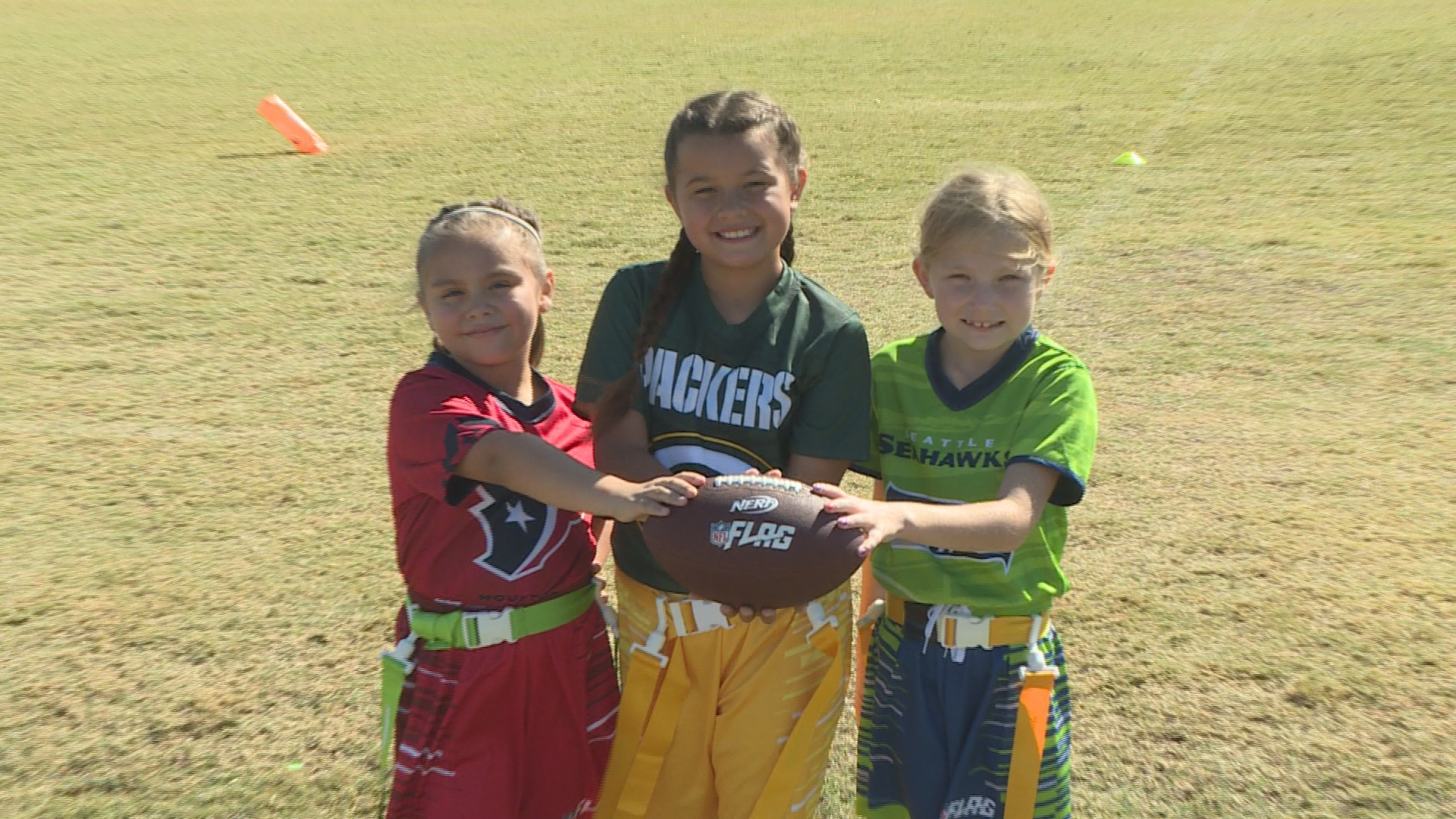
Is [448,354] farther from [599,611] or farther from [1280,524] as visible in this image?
[1280,524]

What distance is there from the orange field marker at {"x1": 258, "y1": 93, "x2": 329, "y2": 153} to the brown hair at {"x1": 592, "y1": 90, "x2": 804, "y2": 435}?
855cm

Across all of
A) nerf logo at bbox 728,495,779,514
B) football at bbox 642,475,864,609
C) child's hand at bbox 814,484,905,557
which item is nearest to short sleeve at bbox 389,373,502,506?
football at bbox 642,475,864,609

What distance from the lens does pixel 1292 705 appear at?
12.0 ft

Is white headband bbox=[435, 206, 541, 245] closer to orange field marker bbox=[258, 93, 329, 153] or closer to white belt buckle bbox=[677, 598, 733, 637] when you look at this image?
white belt buckle bbox=[677, 598, 733, 637]

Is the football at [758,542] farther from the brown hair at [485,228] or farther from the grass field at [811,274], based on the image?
the grass field at [811,274]

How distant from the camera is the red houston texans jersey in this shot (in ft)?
8.65

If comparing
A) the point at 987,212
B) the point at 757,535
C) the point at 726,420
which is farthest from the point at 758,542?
the point at 987,212

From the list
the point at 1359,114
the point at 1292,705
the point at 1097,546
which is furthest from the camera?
the point at 1359,114

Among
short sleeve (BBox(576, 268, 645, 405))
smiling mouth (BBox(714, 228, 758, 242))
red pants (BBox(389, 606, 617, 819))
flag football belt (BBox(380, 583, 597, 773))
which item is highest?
smiling mouth (BBox(714, 228, 758, 242))

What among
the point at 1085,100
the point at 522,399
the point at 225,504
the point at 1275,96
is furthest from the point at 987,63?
the point at 522,399

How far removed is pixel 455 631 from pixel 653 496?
0.58 m

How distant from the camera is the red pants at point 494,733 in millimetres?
2715

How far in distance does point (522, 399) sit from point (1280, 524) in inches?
123

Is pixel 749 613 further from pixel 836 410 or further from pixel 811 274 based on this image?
pixel 811 274
